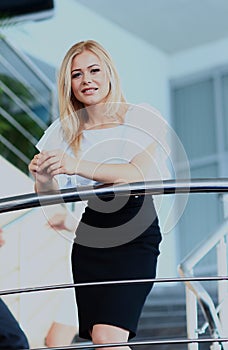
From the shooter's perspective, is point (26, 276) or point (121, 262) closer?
point (121, 262)

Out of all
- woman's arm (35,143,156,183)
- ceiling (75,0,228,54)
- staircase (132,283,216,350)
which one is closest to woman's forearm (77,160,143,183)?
woman's arm (35,143,156,183)

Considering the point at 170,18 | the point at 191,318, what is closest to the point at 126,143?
the point at 191,318

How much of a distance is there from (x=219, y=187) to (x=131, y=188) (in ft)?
0.77

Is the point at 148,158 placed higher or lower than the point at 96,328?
higher

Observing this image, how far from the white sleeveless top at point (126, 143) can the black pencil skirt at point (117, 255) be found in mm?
104

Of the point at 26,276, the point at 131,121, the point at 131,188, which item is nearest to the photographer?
the point at 131,188

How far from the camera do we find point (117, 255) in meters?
1.85

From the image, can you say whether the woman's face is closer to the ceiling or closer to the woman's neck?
the woman's neck

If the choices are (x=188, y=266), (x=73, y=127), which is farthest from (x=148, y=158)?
(x=188, y=266)

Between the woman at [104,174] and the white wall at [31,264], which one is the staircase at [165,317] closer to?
the white wall at [31,264]

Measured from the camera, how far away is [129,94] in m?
6.19

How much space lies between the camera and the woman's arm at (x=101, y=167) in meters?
1.84

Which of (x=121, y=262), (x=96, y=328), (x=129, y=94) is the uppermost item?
(x=129, y=94)

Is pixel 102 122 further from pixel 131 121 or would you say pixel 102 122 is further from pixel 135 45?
pixel 135 45
